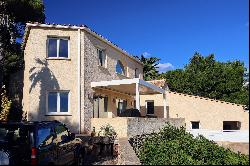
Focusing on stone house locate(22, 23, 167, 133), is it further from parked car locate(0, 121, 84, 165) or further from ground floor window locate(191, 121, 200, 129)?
ground floor window locate(191, 121, 200, 129)

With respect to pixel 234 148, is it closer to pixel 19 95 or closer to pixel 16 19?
pixel 19 95

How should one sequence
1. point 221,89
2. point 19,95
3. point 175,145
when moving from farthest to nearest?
point 221,89, point 19,95, point 175,145

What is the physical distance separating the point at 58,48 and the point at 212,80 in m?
31.3

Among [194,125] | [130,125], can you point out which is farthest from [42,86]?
[194,125]

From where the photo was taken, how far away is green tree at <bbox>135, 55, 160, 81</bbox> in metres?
52.1

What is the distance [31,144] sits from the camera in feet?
27.2

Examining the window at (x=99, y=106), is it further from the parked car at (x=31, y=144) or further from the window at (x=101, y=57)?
the parked car at (x=31, y=144)

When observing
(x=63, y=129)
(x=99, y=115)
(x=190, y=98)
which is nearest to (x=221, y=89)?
(x=190, y=98)

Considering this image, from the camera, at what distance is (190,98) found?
30.4 m

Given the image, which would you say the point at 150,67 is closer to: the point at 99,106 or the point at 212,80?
the point at 212,80

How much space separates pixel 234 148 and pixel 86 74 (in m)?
9.72

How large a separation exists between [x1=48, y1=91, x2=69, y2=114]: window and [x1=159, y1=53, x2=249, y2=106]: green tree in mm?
29743

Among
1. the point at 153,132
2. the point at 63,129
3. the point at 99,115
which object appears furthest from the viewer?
the point at 99,115

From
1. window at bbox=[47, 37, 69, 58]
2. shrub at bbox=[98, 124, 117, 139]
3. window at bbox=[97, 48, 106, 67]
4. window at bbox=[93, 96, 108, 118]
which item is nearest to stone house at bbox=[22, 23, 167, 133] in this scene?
window at bbox=[47, 37, 69, 58]
